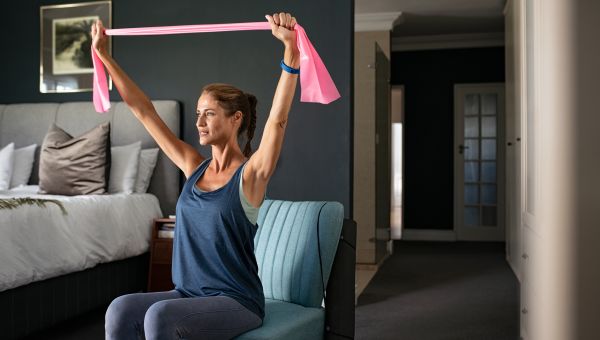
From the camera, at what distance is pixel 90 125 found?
4.55 metres

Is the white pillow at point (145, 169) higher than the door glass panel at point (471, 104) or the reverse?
the reverse

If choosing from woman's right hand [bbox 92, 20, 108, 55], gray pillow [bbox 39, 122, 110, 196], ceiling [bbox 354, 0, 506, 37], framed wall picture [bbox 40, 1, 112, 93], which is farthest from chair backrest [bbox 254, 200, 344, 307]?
ceiling [bbox 354, 0, 506, 37]

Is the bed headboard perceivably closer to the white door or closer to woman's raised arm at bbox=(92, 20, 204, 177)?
woman's raised arm at bbox=(92, 20, 204, 177)

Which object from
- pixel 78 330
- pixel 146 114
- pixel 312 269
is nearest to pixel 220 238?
pixel 312 269

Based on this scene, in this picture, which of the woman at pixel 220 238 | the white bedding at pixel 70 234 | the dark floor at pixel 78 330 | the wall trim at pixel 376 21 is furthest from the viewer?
the wall trim at pixel 376 21

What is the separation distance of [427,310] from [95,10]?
318 centimetres

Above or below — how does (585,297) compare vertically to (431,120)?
below

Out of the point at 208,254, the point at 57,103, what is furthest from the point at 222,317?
the point at 57,103

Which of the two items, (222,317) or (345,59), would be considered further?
(345,59)

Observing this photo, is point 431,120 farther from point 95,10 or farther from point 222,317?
point 222,317

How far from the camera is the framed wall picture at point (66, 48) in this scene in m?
4.78

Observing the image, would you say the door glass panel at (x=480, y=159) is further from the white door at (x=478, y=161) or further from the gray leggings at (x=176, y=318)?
the gray leggings at (x=176, y=318)

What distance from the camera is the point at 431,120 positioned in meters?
8.74

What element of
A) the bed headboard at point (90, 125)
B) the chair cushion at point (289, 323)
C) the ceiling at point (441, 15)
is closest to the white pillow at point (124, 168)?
the bed headboard at point (90, 125)
